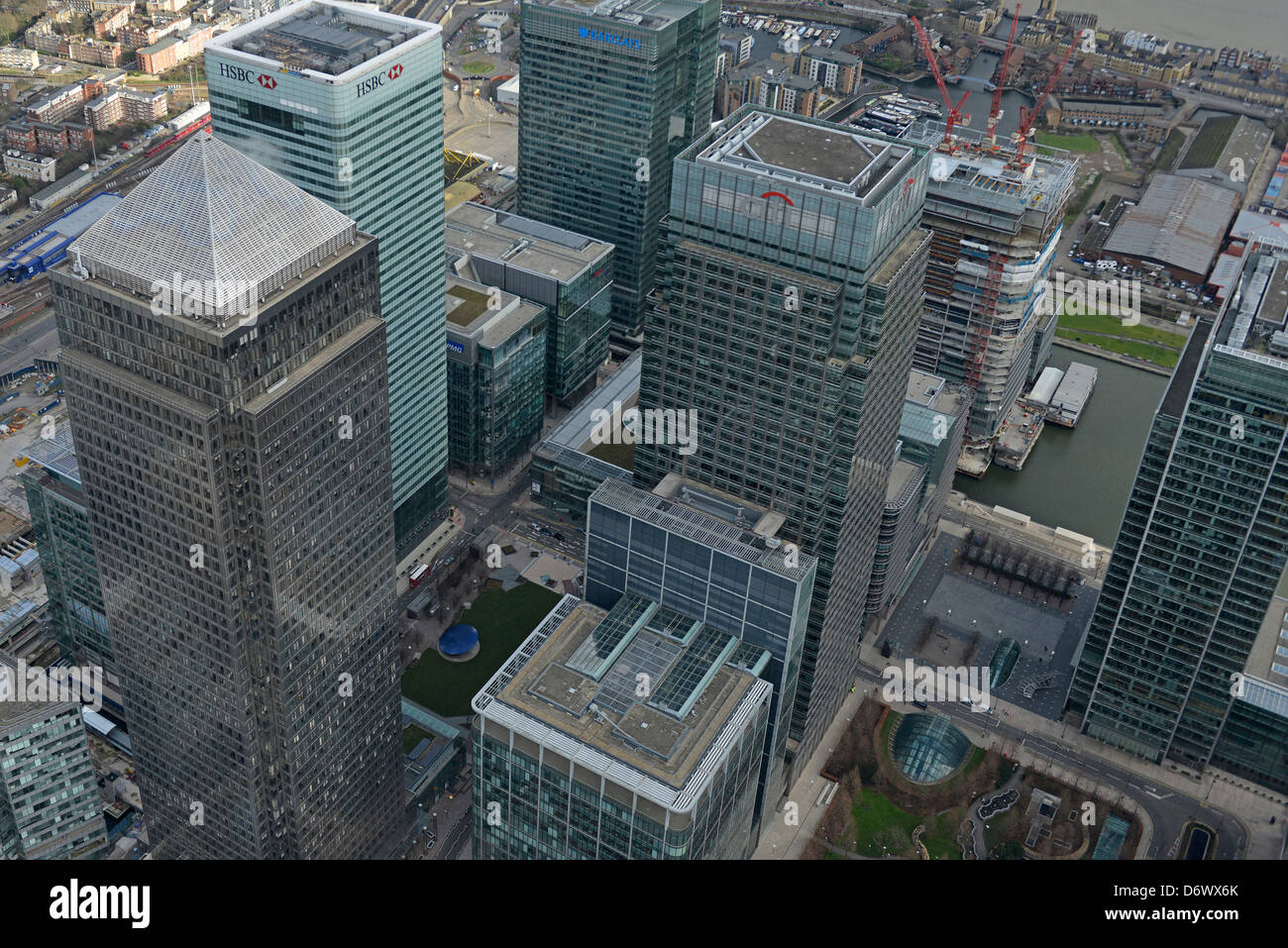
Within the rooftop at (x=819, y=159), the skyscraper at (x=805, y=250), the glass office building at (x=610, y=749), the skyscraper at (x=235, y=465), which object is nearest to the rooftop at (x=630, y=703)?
the glass office building at (x=610, y=749)

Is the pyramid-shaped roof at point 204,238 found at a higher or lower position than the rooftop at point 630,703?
higher

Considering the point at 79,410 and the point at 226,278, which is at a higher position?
the point at 226,278

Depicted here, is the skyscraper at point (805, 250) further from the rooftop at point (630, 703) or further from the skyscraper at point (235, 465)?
the skyscraper at point (235, 465)

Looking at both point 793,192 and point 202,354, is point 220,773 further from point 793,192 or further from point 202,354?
point 793,192

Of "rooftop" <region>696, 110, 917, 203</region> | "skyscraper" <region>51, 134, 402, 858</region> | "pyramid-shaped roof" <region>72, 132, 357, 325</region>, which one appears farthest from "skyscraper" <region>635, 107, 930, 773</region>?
"pyramid-shaped roof" <region>72, 132, 357, 325</region>

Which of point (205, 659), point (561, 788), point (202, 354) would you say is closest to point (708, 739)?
point (561, 788)
